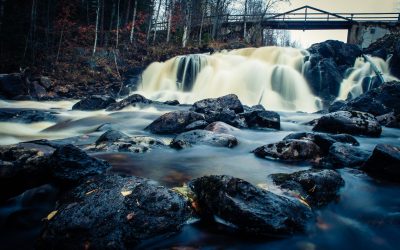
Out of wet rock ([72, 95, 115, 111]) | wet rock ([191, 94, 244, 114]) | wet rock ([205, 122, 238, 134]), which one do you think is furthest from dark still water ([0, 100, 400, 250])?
wet rock ([72, 95, 115, 111])

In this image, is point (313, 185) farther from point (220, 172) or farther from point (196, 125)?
point (196, 125)

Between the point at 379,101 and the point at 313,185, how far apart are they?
1048 cm

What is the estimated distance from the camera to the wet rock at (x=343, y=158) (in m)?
5.55

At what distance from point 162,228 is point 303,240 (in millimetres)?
1412

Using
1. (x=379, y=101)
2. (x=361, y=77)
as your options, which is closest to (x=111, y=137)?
(x=379, y=101)

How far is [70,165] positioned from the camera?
4.21 meters

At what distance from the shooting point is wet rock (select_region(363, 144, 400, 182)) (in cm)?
489

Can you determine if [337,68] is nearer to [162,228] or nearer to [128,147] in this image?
[128,147]

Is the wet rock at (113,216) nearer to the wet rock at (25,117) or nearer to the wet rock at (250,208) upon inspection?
the wet rock at (250,208)

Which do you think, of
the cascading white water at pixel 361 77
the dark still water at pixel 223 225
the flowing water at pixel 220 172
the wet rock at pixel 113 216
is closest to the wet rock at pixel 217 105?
the flowing water at pixel 220 172

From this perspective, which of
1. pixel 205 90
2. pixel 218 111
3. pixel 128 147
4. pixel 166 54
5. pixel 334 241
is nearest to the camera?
pixel 334 241

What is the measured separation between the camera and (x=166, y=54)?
77.9 ft

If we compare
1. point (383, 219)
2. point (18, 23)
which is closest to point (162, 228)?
point (383, 219)

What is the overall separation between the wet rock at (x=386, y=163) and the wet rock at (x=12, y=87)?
16140 millimetres
